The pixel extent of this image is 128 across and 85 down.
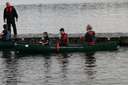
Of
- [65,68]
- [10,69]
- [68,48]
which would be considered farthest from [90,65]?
[68,48]

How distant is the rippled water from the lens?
83.8 ft

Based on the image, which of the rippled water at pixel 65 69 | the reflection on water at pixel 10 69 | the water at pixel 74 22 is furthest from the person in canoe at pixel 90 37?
the water at pixel 74 22

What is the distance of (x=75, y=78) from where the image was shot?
26.2m

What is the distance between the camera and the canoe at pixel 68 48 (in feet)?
115

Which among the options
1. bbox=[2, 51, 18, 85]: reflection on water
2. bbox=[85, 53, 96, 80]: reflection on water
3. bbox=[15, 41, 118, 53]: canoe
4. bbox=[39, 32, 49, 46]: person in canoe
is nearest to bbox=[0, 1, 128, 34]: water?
bbox=[15, 41, 118, 53]: canoe

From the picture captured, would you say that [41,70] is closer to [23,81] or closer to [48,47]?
[23,81]

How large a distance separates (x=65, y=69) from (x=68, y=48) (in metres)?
6.60

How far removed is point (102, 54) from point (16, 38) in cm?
662

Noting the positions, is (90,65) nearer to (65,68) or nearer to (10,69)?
(65,68)

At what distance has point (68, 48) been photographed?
3556cm

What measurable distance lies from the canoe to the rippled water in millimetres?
458

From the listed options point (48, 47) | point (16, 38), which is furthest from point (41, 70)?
point (16, 38)

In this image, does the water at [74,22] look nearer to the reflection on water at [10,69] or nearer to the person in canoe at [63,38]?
the person in canoe at [63,38]

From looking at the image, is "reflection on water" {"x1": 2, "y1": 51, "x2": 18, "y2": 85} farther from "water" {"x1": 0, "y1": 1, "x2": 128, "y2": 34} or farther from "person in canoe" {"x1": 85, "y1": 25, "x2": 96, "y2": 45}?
"water" {"x1": 0, "y1": 1, "x2": 128, "y2": 34}
